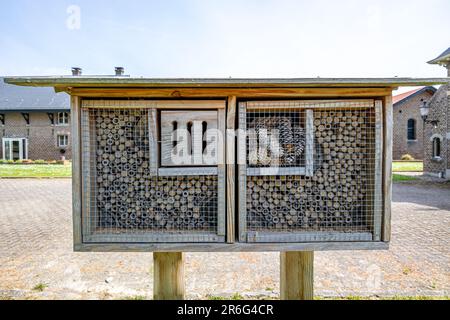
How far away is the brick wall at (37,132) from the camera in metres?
24.5

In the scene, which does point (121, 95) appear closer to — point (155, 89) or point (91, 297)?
→ point (155, 89)

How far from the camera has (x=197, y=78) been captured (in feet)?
5.52

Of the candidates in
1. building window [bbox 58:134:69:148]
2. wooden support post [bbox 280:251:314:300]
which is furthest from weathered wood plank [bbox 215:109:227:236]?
building window [bbox 58:134:69:148]

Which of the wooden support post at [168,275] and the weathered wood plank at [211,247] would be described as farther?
the wooden support post at [168,275]

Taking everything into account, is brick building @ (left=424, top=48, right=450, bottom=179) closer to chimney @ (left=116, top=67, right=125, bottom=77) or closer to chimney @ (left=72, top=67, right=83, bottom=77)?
chimney @ (left=116, top=67, right=125, bottom=77)

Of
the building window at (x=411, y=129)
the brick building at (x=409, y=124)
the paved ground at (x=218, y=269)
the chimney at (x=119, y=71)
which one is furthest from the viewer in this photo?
the chimney at (x=119, y=71)

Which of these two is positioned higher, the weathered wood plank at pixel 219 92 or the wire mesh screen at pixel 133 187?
the weathered wood plank at pixel 219 92

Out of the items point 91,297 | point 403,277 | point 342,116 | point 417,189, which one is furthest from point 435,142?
point 91,297

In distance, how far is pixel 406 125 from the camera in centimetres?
2577

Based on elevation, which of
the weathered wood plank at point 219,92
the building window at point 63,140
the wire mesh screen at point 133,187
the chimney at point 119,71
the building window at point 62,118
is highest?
the chimney at point 119,71

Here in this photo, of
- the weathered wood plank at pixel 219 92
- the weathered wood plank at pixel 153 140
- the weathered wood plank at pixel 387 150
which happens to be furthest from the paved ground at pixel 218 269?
the weathered wood plank at pixel 219 92

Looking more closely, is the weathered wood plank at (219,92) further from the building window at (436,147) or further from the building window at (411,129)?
the building window at (411,129)

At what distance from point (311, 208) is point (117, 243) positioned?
4.43 feet

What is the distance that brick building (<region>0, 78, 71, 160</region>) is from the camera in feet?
80.3
